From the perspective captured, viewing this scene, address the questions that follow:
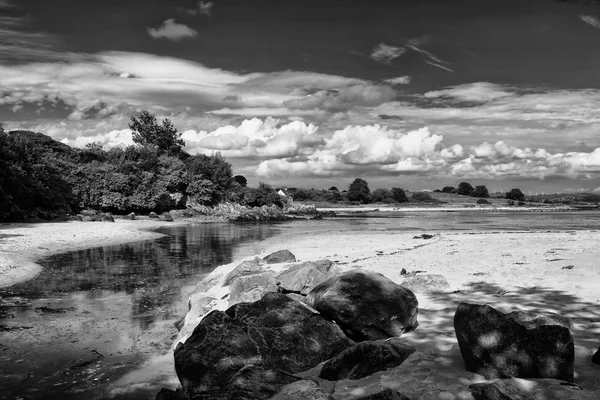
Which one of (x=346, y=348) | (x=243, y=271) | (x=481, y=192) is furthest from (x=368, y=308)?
(x=481, y=192)

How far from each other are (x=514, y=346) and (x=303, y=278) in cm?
544

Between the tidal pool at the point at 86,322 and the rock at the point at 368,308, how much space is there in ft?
9.34

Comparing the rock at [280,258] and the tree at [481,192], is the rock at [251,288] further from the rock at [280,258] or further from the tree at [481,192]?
the tree at [481,192]

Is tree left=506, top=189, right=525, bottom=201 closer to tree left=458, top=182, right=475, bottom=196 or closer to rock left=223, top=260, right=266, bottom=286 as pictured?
tree left=458, top=182, right=475, bottom=196

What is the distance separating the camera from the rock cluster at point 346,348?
4238 millimetres

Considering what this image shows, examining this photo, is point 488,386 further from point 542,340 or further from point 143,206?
point 143,206

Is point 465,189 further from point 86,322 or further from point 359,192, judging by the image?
point 86,322

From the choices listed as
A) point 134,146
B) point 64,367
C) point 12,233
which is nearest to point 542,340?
point 64,367

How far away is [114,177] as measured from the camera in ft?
183

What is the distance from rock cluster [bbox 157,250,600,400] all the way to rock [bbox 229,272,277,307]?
1996 millimetres

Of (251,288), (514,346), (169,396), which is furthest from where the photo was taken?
(251,288)

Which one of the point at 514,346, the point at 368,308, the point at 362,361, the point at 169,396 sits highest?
the point at 514,346

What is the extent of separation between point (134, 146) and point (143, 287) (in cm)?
5637

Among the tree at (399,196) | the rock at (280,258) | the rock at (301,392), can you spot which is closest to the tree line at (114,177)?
the rock at (280,258)
